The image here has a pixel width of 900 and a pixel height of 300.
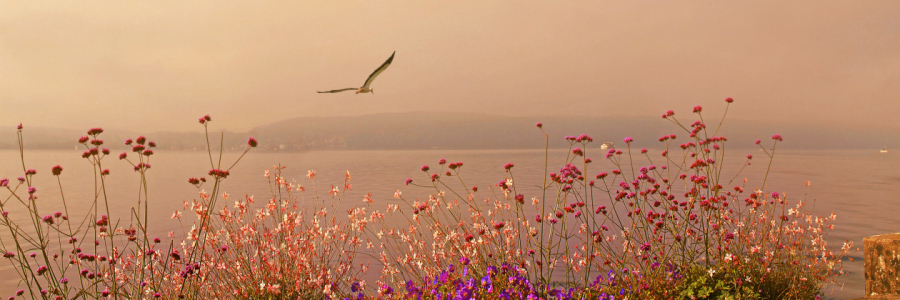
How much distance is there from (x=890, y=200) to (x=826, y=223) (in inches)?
297

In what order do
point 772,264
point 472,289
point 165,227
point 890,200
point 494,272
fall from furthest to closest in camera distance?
point 890,200, point 165,227, point 772,264, point 494,272, point 472,289

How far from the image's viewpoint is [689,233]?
4945 mm

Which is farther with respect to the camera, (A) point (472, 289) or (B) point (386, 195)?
(B) point (386, 195)

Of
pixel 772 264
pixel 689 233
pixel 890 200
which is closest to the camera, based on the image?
pixel 772 264

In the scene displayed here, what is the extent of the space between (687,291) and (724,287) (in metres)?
0.30

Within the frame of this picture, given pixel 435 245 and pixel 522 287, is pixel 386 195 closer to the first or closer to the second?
pixel 435 245

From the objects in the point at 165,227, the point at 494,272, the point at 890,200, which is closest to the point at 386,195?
the point at 165,227

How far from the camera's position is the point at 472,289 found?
3.42 metres

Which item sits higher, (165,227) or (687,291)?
(687,291)

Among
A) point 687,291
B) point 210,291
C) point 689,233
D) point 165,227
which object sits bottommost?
point 165,227

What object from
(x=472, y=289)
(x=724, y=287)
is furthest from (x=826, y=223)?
(x=472, y=289)

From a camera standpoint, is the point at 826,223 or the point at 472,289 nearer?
the point at 472,289

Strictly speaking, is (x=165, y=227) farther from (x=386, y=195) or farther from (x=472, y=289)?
(x=472, y=289)

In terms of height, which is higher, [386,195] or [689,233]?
[689,233]
